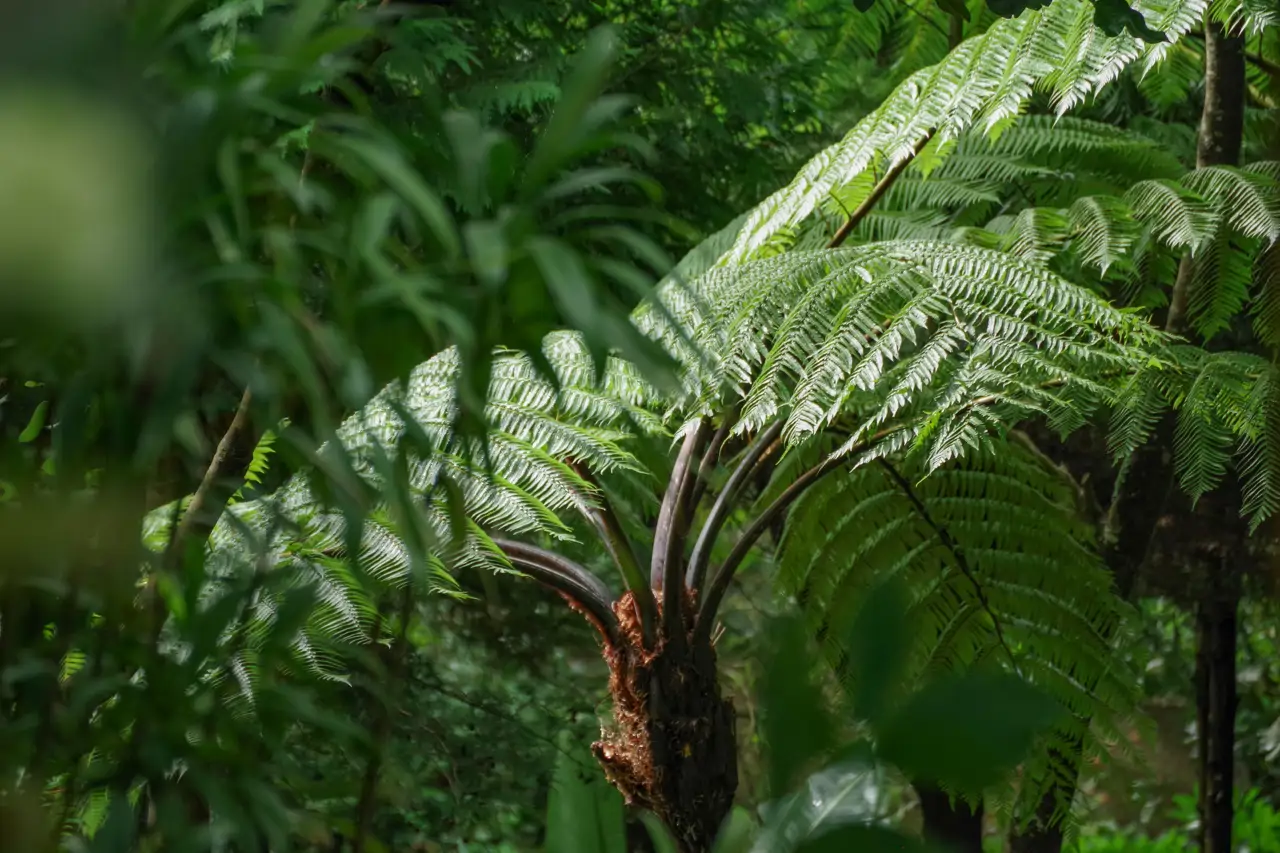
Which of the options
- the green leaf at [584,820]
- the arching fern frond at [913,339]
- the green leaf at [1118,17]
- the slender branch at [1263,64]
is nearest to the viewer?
the green leaf at [584,820]

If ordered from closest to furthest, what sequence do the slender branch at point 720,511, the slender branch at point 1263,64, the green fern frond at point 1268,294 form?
the slender branch at point 720,511 < the green fern frond at point 1268,294 < the slender branch at point 1263,64

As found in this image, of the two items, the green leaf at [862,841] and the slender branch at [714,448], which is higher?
the slender branch at [714,448]

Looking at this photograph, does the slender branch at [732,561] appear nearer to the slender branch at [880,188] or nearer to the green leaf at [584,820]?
the slender branch at [880,188]

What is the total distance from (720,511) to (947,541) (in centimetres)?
38

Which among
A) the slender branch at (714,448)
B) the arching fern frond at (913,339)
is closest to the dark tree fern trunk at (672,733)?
the slender branch at (714,448)

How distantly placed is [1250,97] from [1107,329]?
1.02m

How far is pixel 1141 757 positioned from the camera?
1.53 m

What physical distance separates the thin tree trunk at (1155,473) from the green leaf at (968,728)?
4.20 feet

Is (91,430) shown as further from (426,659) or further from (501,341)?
(426,659)

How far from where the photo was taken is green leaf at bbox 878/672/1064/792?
0.23 meters

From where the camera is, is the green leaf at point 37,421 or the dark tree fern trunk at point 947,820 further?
the dark tree fern trunk at point 947,820

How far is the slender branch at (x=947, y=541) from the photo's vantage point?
1.45 metres

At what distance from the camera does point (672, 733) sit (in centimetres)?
118

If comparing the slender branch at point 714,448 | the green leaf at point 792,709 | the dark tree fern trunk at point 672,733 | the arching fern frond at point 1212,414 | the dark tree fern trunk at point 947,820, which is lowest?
the green leaf at point 792,709
